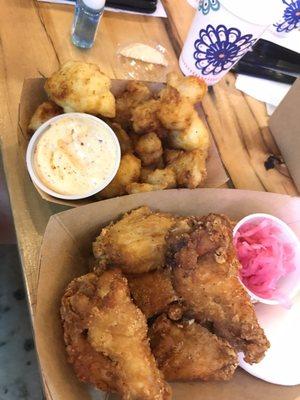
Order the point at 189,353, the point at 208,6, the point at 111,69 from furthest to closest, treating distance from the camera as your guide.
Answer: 1. the point at 111,69
2. the point at 208,6
3. the point at 189,353

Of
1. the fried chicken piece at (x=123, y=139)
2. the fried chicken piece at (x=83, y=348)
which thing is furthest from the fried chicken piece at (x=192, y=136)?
the fried chicken piece at (x=83, y=348)

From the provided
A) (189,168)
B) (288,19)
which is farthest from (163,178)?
(288,19)

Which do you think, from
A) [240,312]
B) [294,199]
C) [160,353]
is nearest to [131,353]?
[160,353]

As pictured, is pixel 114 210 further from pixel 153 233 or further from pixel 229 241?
pixel 229 241

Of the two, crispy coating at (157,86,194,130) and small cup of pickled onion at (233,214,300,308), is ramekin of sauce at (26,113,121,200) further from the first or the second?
small cup of pickled onion at (233,214,300,308)

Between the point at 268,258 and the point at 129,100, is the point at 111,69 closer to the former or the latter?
the point at 129,100

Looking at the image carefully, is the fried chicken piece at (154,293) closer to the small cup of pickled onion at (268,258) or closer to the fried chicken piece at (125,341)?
the fried chicken piece at (125,341)
